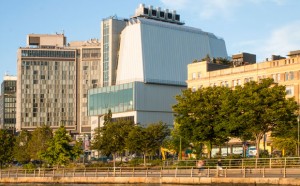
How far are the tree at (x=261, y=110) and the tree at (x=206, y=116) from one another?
2799 millimetres

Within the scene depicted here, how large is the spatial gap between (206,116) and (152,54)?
10671 cm

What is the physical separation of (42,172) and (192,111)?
75.7 feet

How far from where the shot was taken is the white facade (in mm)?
187500

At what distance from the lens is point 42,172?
3302 inches

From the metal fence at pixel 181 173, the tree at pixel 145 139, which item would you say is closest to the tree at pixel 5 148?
the metal fence at pixel 181 173

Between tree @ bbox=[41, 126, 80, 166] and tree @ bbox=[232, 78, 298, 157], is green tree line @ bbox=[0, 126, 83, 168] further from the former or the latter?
tree @ bbox=[232, 78, 298, 157]

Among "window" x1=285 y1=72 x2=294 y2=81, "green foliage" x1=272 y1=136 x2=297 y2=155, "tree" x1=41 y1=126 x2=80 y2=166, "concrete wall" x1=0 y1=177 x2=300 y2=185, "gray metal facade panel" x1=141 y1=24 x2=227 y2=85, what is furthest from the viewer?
"gray metal facade panel" x1=141 y1=24 x2=227 y2=85

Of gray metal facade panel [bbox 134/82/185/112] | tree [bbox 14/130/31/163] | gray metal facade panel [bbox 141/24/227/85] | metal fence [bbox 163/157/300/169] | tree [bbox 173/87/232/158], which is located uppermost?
gray metal facade panel [bbox 141/24/227/85]

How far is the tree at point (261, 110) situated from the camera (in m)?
78.2

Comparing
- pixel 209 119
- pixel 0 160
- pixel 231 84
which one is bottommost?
pixel 0 160

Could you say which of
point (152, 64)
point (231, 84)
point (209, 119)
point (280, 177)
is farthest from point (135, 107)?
point (280, 177)

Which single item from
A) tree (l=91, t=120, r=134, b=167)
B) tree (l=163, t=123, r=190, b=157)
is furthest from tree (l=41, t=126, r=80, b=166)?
tree (l=91, t=120, r=134, b=167)

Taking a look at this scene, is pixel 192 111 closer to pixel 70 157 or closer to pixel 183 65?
pixel 70 157

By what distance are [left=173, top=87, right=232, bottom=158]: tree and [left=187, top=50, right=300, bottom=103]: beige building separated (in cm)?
3715
